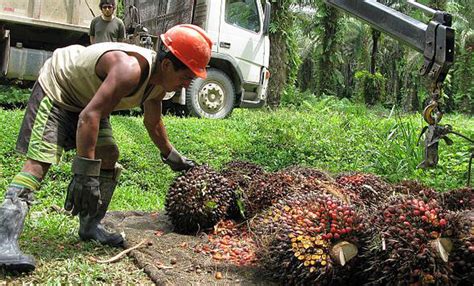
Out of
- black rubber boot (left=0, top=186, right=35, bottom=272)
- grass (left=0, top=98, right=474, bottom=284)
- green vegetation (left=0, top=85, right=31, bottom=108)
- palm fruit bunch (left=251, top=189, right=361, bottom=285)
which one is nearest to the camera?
palm fruit bunch (left=251, top=189, right=361, bottom=285)

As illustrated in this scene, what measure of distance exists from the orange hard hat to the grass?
1.30 metres

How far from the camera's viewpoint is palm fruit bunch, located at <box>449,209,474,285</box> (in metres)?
2.28

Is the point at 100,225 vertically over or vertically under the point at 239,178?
Result: under

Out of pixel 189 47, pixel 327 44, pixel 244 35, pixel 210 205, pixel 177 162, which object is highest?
pixel 327 44

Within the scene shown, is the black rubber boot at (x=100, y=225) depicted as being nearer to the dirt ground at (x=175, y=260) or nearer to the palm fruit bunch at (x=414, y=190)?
the dirt ground at (x=175, y=260)

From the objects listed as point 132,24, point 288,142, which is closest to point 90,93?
point 288,142

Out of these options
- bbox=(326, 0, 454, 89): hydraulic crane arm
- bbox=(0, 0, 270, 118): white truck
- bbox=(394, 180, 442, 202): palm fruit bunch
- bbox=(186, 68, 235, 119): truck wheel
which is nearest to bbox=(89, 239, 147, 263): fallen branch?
bbox=(394, 180, 442, 202): palm fruit bunch

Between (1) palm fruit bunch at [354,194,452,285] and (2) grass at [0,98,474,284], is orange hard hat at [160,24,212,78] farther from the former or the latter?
(1) palm fruit bunch at [354,194,452,285]

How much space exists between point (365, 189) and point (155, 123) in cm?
159

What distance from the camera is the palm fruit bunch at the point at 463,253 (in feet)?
7.47

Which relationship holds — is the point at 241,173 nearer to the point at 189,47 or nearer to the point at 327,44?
the point at 189,47

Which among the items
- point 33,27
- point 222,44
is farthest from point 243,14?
point 33,27

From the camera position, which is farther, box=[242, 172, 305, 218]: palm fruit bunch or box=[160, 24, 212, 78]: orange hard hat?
box=[242, 172, 305, 218]: palm fruit bunch

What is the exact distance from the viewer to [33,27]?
9.00 metres
